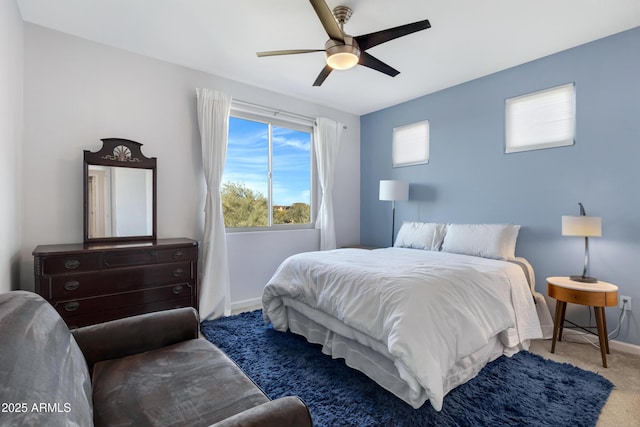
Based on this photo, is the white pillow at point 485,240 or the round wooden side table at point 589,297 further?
the white pillow at point 485,240

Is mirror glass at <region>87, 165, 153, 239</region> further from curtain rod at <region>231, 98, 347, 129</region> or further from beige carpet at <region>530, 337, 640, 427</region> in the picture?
beige carpet at <region>530, 337, 640, 427</region>

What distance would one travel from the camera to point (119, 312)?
8.06 feet

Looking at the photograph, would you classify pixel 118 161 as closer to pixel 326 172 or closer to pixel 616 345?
pixel 326 172

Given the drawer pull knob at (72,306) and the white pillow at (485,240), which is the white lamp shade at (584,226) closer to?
the white pillow at (485,240)

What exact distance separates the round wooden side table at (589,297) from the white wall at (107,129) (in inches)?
119

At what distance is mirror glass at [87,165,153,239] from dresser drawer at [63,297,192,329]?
2.36ft

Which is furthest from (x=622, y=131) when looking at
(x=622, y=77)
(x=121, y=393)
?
(x=121, y=393)

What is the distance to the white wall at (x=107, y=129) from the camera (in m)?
2.52

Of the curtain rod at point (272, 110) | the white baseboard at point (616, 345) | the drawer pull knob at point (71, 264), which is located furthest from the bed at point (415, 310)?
the curtain rod at point (272, 110)

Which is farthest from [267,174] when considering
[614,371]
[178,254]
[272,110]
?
[614,371]

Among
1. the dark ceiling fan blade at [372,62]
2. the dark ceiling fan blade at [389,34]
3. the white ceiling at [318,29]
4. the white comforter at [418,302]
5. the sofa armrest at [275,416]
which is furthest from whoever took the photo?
the dark ceiling fan blade at [372,62]

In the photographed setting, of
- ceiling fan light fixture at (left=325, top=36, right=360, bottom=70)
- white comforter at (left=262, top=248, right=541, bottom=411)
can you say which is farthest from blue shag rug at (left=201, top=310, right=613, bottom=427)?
ceiling fan light fixture at (left=325, top=36, right=360, bottom=70)

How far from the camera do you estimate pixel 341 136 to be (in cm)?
477

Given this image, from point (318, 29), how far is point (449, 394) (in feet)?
9.62
